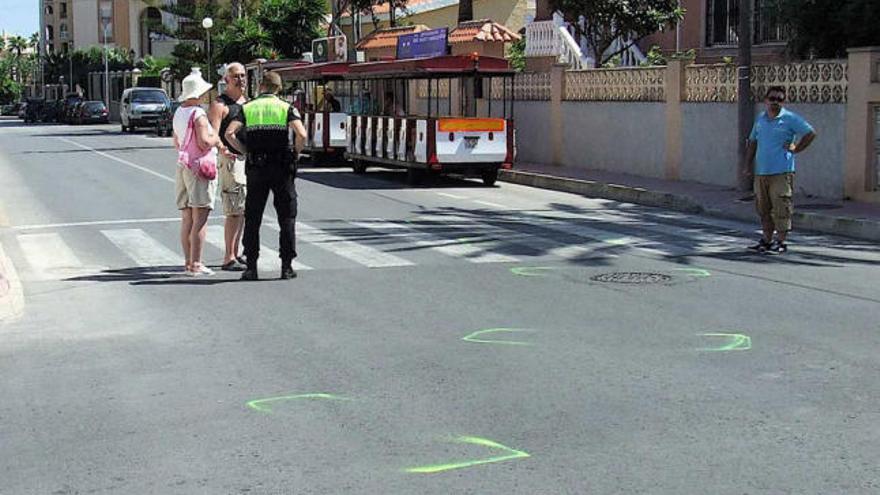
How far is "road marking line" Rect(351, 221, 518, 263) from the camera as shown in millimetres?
12367

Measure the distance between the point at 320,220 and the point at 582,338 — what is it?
28.3 ft

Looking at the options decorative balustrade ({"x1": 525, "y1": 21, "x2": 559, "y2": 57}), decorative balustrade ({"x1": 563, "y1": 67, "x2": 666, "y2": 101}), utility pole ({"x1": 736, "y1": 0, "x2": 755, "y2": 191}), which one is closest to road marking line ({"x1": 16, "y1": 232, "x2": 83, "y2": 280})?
utility pole ({"x1": 736, "y1": 0, "x2": 755, "y2": 191})

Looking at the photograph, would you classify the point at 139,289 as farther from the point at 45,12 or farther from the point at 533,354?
the point at 45,12

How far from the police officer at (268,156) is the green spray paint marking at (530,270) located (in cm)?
218

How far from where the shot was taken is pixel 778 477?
5.20 metres

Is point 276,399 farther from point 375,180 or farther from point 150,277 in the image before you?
point 375,180

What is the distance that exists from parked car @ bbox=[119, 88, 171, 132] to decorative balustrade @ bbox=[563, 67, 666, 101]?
30.0 metres

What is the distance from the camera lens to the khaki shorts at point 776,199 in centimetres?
1280

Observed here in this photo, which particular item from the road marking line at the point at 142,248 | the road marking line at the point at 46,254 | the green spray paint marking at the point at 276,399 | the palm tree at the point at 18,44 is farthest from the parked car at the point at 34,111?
the palm tree at the point at 18,44

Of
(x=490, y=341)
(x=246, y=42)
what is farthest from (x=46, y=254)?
(x=246, y=42)

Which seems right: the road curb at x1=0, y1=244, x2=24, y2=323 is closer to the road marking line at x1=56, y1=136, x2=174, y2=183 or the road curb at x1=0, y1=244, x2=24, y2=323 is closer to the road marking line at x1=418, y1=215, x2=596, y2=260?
the road marking line at x1=418, y1=215, x2=596, y2=260

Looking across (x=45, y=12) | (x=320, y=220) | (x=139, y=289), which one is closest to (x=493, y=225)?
(x=320, y=220)

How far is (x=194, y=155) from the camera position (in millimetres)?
11070

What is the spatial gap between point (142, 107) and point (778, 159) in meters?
44.2
